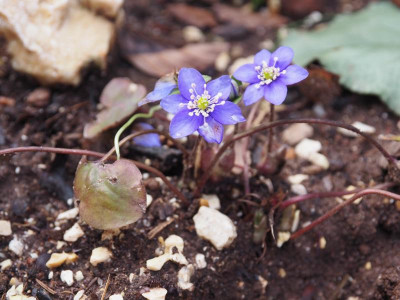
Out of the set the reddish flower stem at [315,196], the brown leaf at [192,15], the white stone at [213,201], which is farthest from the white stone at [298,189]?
the brown leaf at [192,15]

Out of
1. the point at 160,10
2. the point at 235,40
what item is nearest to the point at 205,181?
the point at 235,40

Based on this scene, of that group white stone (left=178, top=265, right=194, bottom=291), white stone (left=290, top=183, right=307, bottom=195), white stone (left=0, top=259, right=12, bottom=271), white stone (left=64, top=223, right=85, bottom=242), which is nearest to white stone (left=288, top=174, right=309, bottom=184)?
white stone (left=290, top=183, right=307, bottom=195)

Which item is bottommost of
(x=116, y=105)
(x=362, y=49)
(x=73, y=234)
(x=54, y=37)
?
(x=73, y=234)

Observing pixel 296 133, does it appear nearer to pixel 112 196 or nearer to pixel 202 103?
pixel 202 103

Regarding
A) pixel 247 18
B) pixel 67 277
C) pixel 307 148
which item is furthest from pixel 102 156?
pixel 247 18

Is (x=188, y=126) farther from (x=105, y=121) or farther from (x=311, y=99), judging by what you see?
(x=311, y=99)

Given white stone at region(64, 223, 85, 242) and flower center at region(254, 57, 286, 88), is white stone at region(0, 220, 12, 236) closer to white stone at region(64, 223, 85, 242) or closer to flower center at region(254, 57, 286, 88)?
white stone at region(64, 223, 85, 242)
